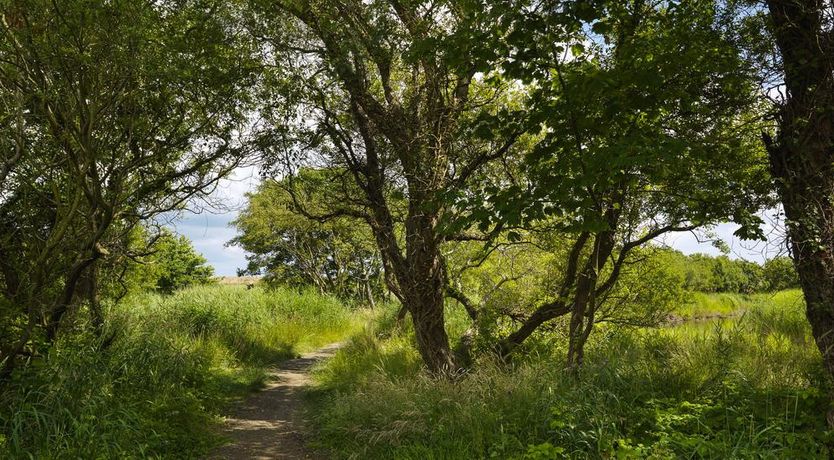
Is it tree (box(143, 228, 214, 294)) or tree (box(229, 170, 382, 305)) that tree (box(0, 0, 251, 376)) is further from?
tree (box(143, 228, 214, 294))

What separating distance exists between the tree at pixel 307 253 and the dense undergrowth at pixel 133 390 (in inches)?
444

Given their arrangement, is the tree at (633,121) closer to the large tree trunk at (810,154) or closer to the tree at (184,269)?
the large tree trunk at (810,154)

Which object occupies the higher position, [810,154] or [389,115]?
[389,115]

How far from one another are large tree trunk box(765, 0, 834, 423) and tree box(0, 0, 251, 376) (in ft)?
20.7

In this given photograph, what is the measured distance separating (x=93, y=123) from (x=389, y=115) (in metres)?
3.51

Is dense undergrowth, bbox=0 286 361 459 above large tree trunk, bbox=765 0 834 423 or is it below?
below

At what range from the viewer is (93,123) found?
4918 mm

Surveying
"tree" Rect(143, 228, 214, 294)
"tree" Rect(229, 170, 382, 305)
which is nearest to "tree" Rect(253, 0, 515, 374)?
"tree" Rect(229, 170, 382, 305)

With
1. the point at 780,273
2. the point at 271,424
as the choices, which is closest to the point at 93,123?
the point at 271,424

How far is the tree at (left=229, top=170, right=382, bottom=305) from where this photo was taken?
24266 mm

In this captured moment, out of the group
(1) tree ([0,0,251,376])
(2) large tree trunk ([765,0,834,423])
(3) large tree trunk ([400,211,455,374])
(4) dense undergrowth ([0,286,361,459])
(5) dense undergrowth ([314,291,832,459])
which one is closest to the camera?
(5) dense undergrowth ([314,291,832,459])

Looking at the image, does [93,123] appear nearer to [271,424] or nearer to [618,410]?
[271,424]

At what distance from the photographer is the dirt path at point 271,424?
6.20 metres

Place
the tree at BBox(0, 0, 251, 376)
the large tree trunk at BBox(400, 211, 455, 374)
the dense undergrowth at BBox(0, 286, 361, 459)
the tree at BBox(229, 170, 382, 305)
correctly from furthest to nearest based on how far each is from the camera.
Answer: the tree at BBox(229, 170, 382, 305) < the large tree trunk at BBox(400, 211, 455, 374) < the tree at BBox(0, 0, 251, 376) < the dense undergrowth at BBox(0, 286, 361, 459)
